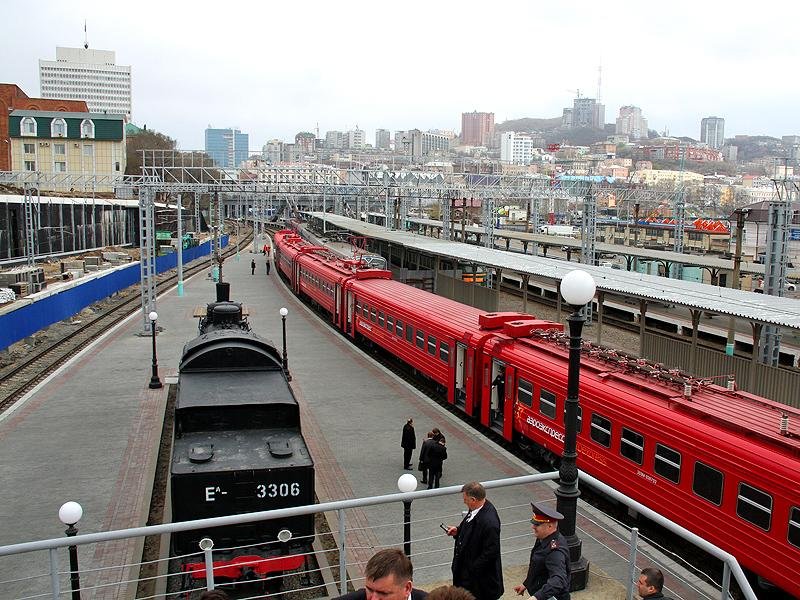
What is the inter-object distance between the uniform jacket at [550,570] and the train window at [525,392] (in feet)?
28.6

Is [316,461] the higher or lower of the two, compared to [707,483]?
lower

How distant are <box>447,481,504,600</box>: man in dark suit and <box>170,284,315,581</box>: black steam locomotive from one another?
2795 mm

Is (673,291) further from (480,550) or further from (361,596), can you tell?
(361,596)

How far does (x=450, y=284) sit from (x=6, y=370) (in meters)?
21.2

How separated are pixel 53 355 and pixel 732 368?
22975 mm

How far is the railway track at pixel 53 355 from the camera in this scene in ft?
71.7

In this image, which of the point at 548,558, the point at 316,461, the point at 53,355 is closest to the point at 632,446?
the point at 548,558

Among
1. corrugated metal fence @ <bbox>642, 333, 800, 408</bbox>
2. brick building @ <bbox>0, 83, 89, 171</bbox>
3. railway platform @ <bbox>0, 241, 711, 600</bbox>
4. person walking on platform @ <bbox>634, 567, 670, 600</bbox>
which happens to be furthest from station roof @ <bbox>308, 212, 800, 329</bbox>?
brick building @ <bbox>0, 83, 89, 171</bbox>

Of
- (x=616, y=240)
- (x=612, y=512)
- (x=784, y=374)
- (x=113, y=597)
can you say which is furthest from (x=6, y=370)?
(x=616, y=240)

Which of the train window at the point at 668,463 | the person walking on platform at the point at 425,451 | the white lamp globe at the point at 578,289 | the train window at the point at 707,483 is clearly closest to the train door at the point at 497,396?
the person walking on platform at the point at 425,451

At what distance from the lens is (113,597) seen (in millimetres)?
9961

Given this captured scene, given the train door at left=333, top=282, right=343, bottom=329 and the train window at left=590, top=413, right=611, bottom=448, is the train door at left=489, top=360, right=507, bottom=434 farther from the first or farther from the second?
the train door at left=333, top=282, right=343, bottom=329

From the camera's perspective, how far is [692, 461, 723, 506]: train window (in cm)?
1038

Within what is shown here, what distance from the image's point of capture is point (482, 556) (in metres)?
6.53
